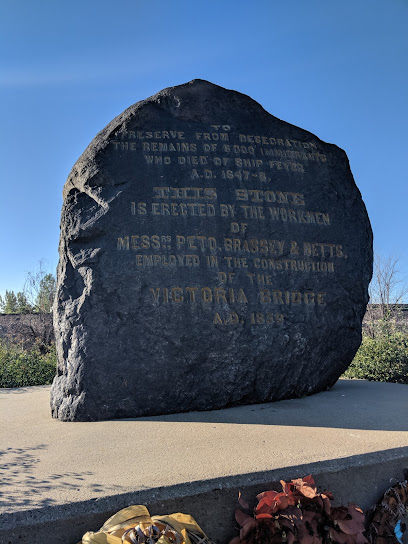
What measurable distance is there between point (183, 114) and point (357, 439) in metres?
3.40

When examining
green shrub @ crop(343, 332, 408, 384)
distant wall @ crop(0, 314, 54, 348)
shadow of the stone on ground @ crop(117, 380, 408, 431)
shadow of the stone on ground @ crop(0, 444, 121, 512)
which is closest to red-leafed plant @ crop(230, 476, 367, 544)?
shadow of the stone on ground @ crop(0, 444, 121, 512)

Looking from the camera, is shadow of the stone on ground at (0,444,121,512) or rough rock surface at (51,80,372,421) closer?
shadow of the stone on ground at (0,444,121,512)

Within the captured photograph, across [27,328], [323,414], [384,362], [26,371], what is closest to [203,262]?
[323,414]

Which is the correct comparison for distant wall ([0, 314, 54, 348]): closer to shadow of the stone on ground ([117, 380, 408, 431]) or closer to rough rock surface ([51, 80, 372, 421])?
rough rock surface ([51, 80, 372, 421])

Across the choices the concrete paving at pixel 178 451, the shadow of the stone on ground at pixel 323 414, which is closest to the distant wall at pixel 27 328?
the concrete paving at pixel 178 451

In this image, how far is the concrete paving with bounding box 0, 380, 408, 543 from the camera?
7.06 feet

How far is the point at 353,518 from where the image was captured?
2.29 meters

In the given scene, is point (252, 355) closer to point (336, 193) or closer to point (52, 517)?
point (336, 193)

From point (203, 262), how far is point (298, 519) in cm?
236

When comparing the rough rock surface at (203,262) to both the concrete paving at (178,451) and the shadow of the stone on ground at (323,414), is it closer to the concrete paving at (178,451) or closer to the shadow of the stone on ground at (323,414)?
the shadow of the stone on ground at (323,414)

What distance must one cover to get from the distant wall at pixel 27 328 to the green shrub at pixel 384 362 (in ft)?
29.6

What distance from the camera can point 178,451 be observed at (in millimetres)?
2752

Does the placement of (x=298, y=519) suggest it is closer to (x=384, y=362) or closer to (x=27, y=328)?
(x=384, y=362)

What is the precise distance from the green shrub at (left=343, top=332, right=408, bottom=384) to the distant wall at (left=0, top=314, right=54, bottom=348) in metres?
9.01
